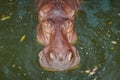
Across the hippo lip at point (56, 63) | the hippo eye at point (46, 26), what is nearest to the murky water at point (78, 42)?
the hippo lip at point (56, 63)

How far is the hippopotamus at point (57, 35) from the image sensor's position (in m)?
7.74

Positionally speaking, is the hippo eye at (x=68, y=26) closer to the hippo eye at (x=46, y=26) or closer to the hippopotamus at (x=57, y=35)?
the hippopotamus at (x=57, y=35)

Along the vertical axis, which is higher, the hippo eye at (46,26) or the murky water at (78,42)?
the hippo eye at (46,26)

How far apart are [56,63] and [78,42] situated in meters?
1.35

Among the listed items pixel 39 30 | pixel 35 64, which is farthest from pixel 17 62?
pixel 39 30

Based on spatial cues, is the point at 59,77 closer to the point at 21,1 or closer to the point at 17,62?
the point at 17,62

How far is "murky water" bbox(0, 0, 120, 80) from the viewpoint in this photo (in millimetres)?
8147

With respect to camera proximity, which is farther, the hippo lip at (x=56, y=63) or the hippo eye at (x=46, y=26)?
the hippo eye at (x=46, y=26)

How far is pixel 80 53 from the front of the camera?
8.61m

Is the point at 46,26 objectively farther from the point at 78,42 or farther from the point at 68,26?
the point at 78,42

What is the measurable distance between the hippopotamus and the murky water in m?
→ 0.24

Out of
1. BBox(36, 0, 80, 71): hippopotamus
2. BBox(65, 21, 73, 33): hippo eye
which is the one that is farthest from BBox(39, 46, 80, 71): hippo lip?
BBox(65, 21, 73, 33): hippo eye

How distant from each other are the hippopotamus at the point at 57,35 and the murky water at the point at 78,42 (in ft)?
0.80

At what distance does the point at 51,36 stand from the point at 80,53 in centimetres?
77
